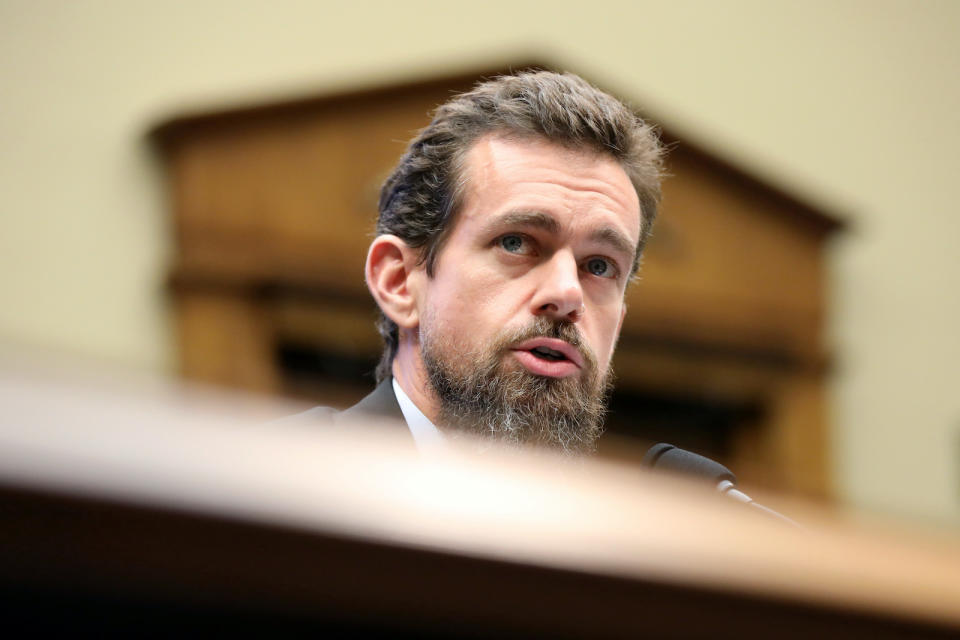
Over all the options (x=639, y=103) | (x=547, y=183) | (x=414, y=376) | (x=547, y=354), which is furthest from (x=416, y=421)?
(x=639, y=103)

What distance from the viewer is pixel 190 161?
9.29 ft

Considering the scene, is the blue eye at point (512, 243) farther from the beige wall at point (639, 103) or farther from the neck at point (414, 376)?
the beige wall at point (639, 103)

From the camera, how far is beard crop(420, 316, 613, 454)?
130 cm

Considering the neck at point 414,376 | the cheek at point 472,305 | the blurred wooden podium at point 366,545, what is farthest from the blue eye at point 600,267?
the blurred wooden podium at point 366,545

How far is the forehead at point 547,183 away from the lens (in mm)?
1354

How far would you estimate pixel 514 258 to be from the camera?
52.6 inches

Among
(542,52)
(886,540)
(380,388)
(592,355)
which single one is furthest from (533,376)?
(542,52)

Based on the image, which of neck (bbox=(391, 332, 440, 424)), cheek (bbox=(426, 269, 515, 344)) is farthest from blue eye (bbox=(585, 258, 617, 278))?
neck (bbox=(391, 332, 440, 424))

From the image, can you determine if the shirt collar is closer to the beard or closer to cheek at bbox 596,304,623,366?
the beard

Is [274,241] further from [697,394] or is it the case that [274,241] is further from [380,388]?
[380,388]

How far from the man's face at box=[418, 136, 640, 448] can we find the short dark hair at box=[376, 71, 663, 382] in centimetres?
2

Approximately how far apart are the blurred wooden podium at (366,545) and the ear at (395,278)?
988 millimetres

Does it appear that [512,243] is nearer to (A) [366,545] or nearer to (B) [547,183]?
(B) [547,183]

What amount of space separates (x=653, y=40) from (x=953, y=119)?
1069 mm
